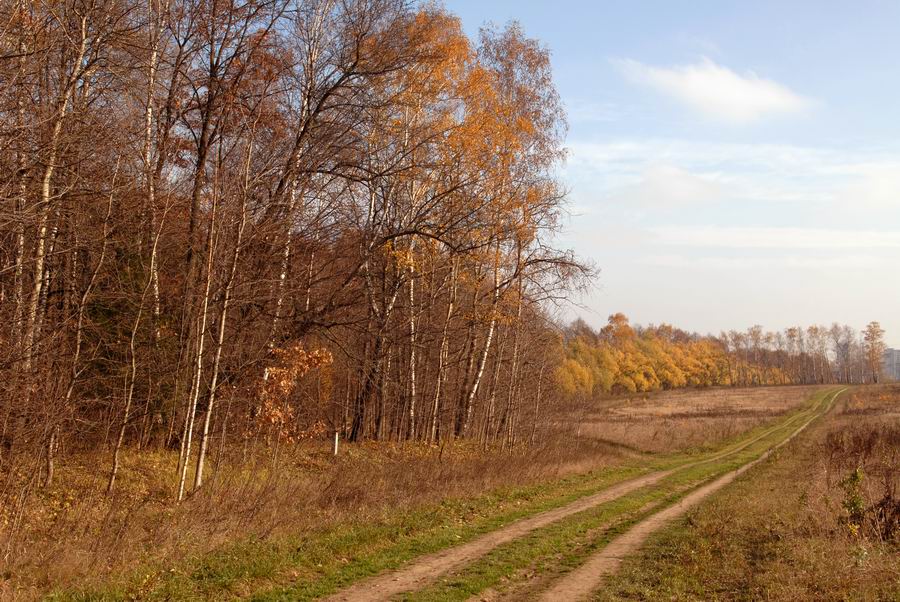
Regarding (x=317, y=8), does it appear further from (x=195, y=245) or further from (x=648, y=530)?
(x=648, y=530)

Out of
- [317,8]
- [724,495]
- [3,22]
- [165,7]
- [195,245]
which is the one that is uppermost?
[317,8]

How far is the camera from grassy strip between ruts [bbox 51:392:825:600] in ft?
25.7

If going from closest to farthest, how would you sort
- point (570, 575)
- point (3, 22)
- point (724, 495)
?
point (3, 22) → point (570, 575) → point (724, 495)

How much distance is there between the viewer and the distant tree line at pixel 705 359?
103625 mm

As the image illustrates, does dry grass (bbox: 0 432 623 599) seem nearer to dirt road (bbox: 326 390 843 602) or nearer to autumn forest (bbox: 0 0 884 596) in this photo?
autumn forest (bbox: 0 0 884 596)

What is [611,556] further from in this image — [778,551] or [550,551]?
[778,551]

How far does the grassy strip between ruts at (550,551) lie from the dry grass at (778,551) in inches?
36.7

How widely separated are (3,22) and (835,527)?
563 inches

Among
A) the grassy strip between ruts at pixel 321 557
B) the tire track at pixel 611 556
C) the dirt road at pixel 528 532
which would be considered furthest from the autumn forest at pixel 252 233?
the tire track at pixel 611 556

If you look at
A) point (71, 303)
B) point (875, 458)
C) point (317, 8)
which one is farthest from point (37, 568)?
point (875, 458)

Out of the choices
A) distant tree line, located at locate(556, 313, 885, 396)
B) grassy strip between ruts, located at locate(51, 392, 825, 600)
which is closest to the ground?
grassy strip between ruts, located at locate(51, 392, 825, 600)

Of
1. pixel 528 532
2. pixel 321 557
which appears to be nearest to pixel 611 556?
pixel 528 532

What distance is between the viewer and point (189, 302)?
13.3 metres

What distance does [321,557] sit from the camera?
9453mm
